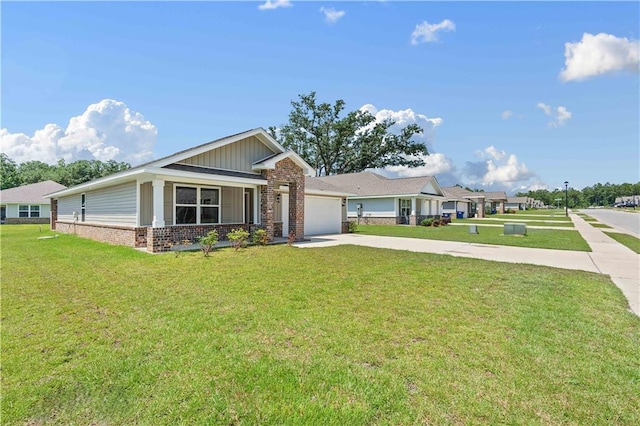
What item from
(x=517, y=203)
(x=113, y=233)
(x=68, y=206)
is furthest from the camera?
(x=517, y=203)

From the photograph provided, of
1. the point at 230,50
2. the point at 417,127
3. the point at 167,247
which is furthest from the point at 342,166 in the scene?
the point at 167,247

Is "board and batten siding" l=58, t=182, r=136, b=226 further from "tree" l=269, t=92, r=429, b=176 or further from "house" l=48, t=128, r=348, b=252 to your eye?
"tree" l=269, t=92, r=429, b=176

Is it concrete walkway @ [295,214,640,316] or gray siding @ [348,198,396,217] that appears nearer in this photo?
concrete walkway @ [295,214,640,316]

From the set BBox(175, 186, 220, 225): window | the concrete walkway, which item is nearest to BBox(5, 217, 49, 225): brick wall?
BBox(175, 186, 220, 225): window

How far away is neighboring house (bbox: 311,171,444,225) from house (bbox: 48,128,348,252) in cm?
1368

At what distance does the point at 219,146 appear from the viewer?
13.5 metres

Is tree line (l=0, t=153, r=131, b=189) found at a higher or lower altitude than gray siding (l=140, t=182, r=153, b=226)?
higher

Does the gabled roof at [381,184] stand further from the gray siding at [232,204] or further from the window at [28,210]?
the window at [28,210]

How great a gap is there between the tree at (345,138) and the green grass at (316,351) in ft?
128

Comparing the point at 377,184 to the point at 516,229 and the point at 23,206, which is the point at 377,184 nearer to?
the point at 516,229

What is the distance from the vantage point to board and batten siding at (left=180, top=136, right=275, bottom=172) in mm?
13195

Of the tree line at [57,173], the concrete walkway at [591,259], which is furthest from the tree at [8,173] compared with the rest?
the concrete walkway at [591,259]

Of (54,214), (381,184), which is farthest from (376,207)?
(54,214)

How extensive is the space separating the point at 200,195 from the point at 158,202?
87.6 inches
